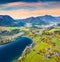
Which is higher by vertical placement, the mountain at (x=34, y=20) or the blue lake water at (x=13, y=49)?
the mountain at (x=34, y=20)

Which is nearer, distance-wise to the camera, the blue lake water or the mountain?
the blue lake water

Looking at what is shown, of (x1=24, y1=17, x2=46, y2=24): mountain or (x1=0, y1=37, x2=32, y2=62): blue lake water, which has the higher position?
(x1=24, y1=17, x2=46, y2=24): mountain

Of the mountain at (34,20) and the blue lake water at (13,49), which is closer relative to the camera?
the blue lake water at (13,49)

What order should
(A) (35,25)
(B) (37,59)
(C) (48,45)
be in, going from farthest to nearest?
(A) (35,25)
(C) (48,45)
(B) (37,59)

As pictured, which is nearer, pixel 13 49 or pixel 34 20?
pixel 34 20

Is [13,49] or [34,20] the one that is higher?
[34,20]

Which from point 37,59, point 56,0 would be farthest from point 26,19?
point 37,59

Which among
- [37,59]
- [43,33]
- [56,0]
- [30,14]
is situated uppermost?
Answer: [56,0]

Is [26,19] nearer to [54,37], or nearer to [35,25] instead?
[35,25]
